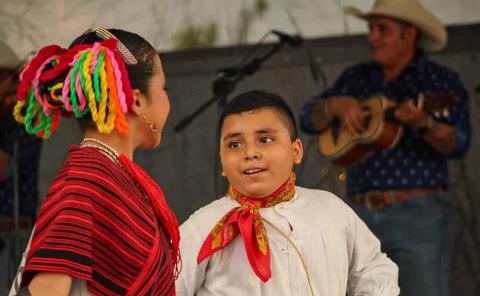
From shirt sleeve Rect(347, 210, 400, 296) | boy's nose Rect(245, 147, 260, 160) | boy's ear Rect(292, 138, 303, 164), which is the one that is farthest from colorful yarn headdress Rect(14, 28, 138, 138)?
shirt sleeve Rect(347, 210, 400, 296)

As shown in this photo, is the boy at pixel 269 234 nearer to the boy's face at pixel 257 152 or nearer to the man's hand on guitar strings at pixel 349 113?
the boy's face at pixel 257 152

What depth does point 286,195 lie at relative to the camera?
3.22 m

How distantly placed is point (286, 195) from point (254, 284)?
1.13 feet

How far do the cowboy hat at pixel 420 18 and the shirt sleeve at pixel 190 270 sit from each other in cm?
177

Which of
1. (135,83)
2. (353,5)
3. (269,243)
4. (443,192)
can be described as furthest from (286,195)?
(353,5)

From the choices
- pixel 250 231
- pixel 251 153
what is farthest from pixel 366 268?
pixel 251 153

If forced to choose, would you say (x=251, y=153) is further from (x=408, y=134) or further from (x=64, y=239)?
(x=408, y=134)

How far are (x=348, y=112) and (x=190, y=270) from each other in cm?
153

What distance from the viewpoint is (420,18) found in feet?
14.4

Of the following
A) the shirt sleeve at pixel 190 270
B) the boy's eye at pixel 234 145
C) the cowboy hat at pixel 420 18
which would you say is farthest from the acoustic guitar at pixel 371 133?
the shirt sleeve at pixel 190 270

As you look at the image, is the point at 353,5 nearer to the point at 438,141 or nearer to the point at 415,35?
the point at 415,35

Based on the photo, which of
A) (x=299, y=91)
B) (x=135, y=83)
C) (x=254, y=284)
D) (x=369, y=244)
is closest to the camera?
(x=135, y=83)

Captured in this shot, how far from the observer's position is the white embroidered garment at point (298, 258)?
3.07 metres

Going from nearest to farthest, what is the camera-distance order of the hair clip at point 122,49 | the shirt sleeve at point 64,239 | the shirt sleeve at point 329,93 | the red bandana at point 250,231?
the shirt sleeve at point 64,239 < the hair clip at point 122,49 < the red bandana at point 250,231 < the shirt sleeve at point 329,93
